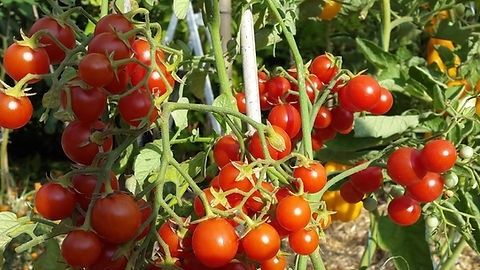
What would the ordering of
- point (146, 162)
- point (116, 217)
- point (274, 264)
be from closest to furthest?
point (116, 217) → point (274, 264) → point (146, 162)

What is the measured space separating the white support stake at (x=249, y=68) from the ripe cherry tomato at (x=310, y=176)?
17 cm

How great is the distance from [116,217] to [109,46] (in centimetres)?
16

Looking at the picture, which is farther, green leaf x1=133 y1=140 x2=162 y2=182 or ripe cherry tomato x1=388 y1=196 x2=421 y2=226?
ripe cherry tomato x1=388 y1=196 x2=421 y2=226

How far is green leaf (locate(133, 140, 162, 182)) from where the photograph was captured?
815 mm

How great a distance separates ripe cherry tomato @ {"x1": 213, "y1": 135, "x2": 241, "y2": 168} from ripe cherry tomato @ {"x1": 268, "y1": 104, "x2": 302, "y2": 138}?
0.27 ft

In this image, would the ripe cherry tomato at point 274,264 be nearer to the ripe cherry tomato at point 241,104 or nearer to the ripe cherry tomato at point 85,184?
the ripe cherry tomato at point 85,184

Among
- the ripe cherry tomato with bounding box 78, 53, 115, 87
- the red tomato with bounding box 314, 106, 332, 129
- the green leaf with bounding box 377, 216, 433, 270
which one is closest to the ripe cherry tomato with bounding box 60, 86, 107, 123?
the ripe cherry tomato with bounding box 78, 53, 115, 87

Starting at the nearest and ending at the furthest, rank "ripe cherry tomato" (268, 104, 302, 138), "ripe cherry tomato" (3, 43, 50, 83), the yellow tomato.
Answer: "ripe cherry tomato" (3, 43, 50, 83), "ripe cherry tomato" (268, 104, 302, 138), the yellow tomato

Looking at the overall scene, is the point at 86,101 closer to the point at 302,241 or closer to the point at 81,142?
the point at 81,142

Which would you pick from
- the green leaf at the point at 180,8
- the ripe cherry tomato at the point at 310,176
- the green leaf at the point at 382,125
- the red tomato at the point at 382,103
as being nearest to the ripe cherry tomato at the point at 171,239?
the ripe cherry tomato at the point at 310,176

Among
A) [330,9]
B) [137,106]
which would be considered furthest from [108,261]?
[330,9]

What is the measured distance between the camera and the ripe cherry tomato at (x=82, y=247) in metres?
0.63

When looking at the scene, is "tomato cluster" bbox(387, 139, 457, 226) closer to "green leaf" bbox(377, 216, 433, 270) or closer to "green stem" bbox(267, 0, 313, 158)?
"green stem" bbox(267, 0, 313, 158)

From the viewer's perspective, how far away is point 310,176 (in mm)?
729
